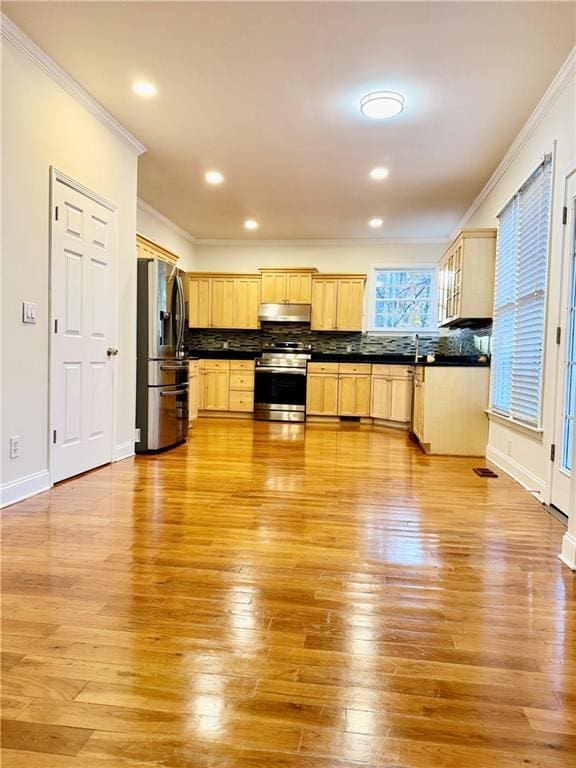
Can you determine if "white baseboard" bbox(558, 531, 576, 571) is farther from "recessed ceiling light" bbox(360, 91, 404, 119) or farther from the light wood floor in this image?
"recessed ceiling light" bbox(360, 91, 404, 119)

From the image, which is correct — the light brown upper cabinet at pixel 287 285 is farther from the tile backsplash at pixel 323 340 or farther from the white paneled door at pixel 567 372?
the white paneled door at pixel 567 372

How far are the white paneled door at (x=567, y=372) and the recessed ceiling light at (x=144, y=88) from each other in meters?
2.73

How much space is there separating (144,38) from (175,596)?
2916 mm

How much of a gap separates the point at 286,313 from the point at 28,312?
4.56 metres

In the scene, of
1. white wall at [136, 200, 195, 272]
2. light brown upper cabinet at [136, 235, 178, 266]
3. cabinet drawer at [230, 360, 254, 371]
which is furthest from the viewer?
cabinet drawer at [230, 360, 254, 371]

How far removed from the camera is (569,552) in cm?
210

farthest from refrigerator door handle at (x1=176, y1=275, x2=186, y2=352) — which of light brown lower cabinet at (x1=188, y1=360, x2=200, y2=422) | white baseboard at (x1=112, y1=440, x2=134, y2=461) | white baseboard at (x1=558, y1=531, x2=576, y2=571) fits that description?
white baseboard at (x1=558, y1=531, x2=576, y2=571)

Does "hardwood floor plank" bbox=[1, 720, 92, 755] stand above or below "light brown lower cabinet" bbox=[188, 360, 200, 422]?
below

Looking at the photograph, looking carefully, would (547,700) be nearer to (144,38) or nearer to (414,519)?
(414,519)

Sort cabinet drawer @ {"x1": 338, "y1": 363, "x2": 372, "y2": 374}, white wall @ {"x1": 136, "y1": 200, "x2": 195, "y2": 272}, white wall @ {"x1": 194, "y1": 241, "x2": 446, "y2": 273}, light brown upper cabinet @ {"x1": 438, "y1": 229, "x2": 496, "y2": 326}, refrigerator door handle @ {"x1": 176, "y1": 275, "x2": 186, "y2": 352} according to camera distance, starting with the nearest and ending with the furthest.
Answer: light brown upper cabinet @ {"x1": 438, "y1": 229, "x2": 496, "y2": 326}
refrigerator door handle @ {"x1": 176, "y1": 275, "x2": 186, "y2": 352}
white wall @ {"x1": 136, "y1": 200, "x2": 195, "y2": 272}
cabinet drawer @ {"x1": 338, "y1": 363, "x2": 372, "y2": 374}
white wall @ {"x1": 194, "y1": 241, "x2": 446, "y2": 273}

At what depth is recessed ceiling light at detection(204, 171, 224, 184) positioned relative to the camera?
469cm

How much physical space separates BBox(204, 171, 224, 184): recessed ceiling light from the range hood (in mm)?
2412

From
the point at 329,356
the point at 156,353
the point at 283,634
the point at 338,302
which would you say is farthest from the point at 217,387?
the point at 283,634

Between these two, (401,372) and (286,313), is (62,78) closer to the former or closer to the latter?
(286,313)
